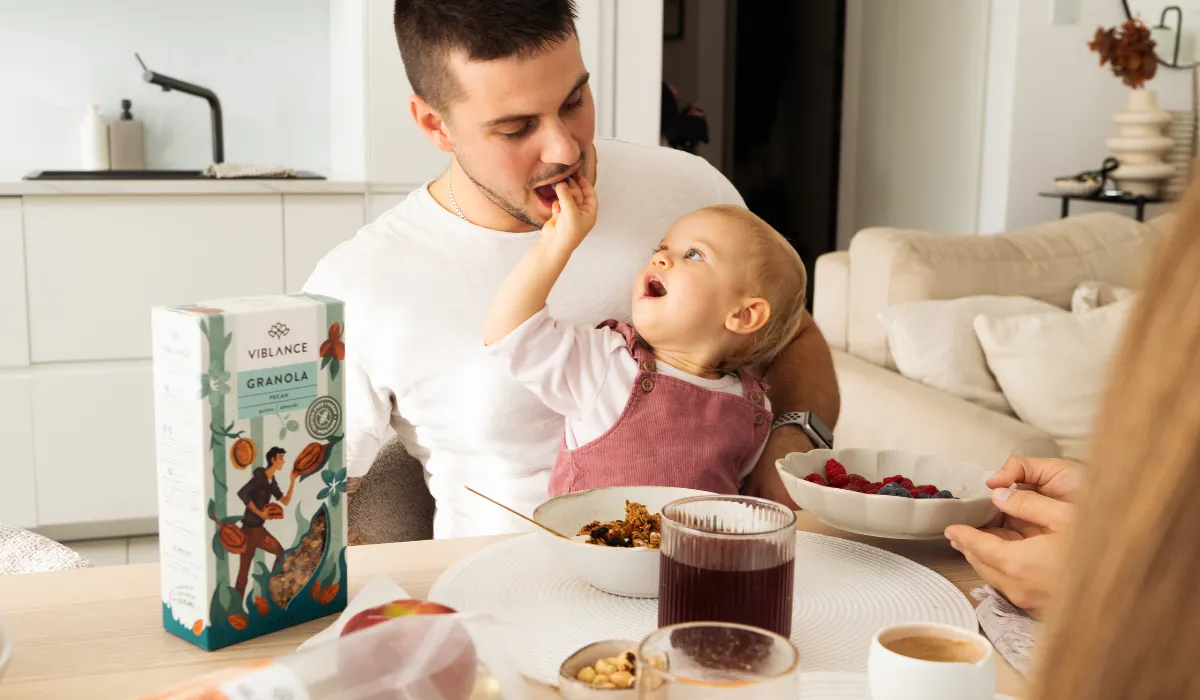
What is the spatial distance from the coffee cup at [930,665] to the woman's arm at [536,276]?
761 millimetres

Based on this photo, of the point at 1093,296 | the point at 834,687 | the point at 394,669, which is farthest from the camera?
the point at 1093,296

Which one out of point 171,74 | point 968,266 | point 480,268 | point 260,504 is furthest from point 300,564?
point 171,74

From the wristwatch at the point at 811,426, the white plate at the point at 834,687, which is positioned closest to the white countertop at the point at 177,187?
the wristwatch at the point at 811,426

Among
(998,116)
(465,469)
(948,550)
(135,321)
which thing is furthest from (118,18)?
(948,550)

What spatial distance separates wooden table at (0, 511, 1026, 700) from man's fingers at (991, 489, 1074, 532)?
92 mm

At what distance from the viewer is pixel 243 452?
2.86ft

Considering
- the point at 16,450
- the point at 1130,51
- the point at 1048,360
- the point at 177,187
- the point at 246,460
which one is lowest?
the point at 16,450

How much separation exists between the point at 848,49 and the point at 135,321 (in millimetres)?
3513

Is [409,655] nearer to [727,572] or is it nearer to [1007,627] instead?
[727,572]

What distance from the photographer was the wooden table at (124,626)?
86 cm

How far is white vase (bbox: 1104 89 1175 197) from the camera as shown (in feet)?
13.2

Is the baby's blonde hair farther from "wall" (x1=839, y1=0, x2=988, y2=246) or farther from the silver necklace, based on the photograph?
"wall" (x1=839, y1=0, x2=988, y2=246)

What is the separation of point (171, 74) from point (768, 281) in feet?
9.56

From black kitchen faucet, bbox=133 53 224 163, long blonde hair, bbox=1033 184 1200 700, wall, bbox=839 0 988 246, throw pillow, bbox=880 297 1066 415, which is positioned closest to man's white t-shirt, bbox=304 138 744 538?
throw pillow, bbox=880 297 1066 415
